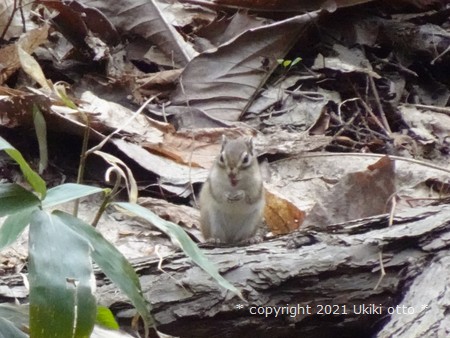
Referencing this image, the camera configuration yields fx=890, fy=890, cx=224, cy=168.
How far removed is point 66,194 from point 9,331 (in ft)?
1.24

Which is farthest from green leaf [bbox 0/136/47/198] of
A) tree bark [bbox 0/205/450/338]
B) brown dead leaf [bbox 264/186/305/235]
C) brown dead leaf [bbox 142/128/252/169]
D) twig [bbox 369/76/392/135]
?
twig [bbox 369/76/392/135]

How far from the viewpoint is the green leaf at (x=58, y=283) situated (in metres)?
2.01

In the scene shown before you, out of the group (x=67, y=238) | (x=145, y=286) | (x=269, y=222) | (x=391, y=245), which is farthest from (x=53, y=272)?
(x=269, y=222)

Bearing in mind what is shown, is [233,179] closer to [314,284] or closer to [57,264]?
[314,284]

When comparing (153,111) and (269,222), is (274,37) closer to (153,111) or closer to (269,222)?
(153,111)

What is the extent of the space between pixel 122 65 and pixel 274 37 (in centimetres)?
101

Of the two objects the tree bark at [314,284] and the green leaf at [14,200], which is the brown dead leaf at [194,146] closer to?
the tree bark at [314,284]

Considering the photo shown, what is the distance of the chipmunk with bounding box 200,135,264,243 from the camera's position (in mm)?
4168

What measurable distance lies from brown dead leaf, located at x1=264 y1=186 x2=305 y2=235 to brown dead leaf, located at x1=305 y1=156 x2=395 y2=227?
0.63ft

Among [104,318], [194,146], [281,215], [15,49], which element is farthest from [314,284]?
[15,49]

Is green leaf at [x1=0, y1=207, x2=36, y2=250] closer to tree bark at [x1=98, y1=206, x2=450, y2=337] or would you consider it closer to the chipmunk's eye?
tree bark at [x1=98, y1=206, x2=450, y2=337]

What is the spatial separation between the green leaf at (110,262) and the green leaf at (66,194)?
0.31 feet

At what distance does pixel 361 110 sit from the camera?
5645mm

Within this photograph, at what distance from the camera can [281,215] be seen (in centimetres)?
433
